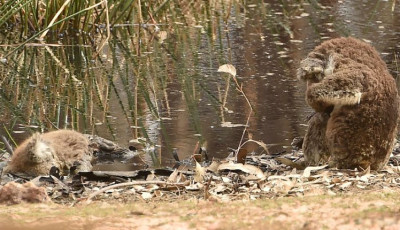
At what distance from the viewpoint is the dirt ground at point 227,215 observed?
12.6 feet

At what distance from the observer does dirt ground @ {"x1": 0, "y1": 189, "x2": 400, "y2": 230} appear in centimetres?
385

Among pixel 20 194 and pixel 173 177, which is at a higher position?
pixel 20 194

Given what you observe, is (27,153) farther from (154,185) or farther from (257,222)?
(257,222)

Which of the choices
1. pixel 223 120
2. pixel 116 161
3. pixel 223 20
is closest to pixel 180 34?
pixel 223 20

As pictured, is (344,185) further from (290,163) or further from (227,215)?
(227,215)

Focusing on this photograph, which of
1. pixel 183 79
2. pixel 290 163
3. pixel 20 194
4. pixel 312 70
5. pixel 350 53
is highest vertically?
pixel 350 53

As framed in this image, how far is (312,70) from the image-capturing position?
6.05 meters

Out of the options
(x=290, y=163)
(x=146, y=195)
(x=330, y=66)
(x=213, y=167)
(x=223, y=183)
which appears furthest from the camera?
(x=290, y=163)

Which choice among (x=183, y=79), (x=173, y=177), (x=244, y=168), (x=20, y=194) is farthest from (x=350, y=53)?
(x=183, y=79)

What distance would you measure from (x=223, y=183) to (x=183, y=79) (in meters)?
4.72

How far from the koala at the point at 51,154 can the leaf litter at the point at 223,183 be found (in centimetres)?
39

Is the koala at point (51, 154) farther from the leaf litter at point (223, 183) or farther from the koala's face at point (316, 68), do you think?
the koala's face at point (316, 68)

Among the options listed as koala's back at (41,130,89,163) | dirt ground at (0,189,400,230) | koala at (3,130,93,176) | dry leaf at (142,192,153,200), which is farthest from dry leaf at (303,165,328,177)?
koala's back at (41,130,89,163)

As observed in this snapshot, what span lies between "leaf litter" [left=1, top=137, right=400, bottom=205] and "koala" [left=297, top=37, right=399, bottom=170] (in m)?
0.13
